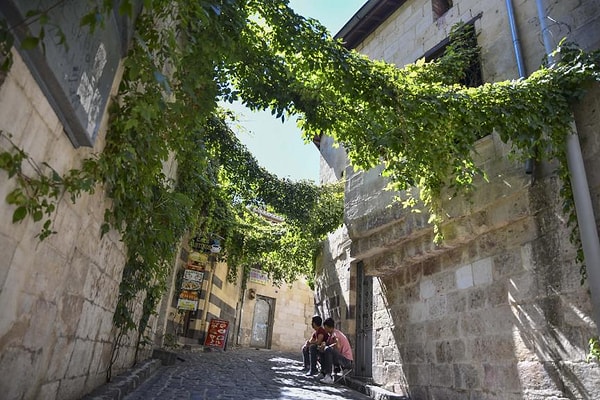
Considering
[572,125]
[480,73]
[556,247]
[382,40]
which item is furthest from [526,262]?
[382,40]

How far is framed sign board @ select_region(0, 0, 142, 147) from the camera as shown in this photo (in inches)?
54.2

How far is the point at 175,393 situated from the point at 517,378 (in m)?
3.05

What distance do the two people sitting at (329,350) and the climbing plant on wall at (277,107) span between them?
106 inches

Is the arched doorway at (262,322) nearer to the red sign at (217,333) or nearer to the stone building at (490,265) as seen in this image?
the red sign at (217,333)

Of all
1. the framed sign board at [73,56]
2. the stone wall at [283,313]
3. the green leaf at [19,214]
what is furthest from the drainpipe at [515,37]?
the stone wall at [283,313]

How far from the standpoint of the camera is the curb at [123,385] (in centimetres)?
278

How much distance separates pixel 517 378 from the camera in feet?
11.6

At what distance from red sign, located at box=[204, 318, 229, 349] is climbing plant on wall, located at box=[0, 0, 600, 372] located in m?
5.56

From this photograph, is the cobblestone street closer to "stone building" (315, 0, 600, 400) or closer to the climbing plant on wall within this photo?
the climbing plant on wall

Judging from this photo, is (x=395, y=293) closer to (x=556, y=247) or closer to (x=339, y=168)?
(x=556, y=247)

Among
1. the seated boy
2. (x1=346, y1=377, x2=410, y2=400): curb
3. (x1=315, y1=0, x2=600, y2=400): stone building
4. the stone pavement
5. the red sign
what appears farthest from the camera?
the red sign

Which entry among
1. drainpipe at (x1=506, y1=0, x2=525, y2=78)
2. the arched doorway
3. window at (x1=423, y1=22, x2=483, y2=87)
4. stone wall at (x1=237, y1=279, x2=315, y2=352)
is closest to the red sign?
stone wall at (x1=237, y1=279, x2=315, y2=352)

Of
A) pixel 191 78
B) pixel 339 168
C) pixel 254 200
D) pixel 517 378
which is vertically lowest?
pixel 517 378

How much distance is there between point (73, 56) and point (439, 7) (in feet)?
19.5
